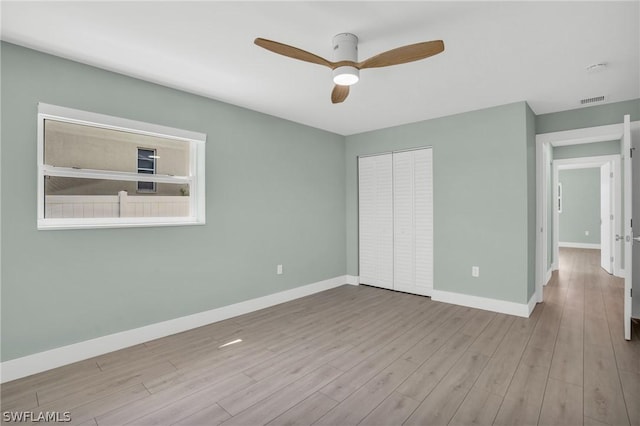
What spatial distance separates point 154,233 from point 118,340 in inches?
39.2

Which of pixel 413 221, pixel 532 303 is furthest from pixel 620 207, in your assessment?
pixel 413 221

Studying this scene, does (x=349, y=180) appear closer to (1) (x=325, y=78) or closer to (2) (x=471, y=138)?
(2) (x=471, y=138)

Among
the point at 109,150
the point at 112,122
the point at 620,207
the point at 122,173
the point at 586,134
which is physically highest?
the point at 586,134

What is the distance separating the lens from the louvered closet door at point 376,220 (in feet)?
15.9

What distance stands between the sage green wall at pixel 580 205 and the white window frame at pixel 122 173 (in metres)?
10.0

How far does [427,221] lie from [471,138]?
48.8 inches

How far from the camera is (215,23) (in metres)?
2.06

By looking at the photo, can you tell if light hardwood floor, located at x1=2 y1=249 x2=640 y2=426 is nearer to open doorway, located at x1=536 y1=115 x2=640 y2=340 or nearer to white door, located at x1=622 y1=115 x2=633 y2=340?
white door, located at x1=622 y1=115 x2=633 y2=340

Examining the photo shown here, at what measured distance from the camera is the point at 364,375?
2.36 meters

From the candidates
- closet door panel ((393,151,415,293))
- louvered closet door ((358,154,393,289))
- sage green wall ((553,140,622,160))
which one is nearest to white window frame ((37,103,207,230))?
louvered closet door ((358,154,393,289))

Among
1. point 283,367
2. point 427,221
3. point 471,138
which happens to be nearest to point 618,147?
point 471,138

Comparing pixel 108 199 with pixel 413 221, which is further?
pixel 413 221

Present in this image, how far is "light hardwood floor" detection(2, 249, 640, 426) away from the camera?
1.92 metres

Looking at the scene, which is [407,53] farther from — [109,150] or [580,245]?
[580,245]
